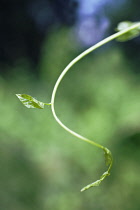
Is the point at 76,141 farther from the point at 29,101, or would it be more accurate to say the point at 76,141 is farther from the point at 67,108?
the point at 29,101

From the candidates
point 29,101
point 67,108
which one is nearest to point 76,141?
point 67,108

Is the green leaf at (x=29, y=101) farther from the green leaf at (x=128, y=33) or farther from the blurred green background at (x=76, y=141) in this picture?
the blurred green background at (x=76, y=141)

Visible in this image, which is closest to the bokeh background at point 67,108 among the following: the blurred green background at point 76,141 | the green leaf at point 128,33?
the blurred green background at point 76,141

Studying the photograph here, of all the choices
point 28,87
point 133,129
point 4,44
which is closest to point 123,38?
point 133,129

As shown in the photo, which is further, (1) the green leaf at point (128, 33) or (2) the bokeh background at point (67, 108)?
(2) the bokeh background at point (67, 108)

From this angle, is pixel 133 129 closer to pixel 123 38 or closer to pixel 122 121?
pixel 122 121

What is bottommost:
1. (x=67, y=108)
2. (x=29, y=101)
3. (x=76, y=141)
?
(x=76, y=141)

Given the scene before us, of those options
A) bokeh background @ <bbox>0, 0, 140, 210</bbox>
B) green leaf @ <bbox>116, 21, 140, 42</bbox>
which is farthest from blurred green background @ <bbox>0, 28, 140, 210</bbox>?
green leaf @ <bbox>116, 21, 140, 42</bbox>

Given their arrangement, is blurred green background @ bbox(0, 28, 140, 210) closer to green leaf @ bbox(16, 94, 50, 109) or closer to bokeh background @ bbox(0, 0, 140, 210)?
bokeh background @ bbox(0, 0, 140, 210)
